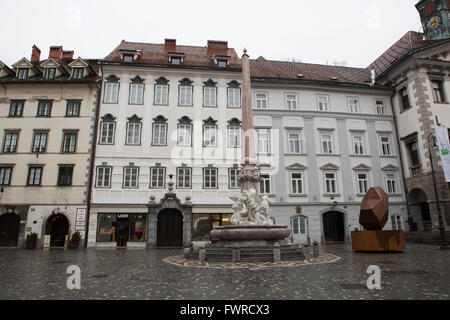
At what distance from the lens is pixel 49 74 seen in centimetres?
2591

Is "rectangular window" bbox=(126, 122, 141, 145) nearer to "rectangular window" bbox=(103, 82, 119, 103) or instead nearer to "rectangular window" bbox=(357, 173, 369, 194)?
"rectangular window" bbox=(103, 82, 119, 103)

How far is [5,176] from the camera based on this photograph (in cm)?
2342

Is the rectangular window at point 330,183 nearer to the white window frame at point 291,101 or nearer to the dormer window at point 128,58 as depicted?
the white window frame at point 291,101

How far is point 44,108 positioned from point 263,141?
19.0m

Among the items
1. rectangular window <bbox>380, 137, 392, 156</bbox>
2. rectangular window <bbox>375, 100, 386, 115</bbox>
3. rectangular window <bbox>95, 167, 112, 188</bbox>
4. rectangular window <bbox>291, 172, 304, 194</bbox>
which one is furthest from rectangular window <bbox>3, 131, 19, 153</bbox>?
rectangular window <bbox>375, 100, 386, 115</bbox>

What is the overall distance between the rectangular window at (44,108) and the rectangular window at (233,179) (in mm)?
16159

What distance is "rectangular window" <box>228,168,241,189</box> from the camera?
2441cm

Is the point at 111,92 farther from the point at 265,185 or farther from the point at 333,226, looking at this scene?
the point at 333,226

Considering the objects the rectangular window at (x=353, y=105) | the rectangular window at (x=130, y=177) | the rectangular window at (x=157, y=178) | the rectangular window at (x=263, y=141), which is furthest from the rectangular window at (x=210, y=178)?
the rectangular window at (x=353, y=105)

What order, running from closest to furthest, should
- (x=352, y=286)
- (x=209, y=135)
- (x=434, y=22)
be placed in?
1. (x=352, y=286)
2. (x=209, y=135)
3. (x=434, y=22)

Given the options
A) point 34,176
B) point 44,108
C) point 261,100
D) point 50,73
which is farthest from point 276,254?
point 50,73

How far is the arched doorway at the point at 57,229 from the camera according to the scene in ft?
75.0

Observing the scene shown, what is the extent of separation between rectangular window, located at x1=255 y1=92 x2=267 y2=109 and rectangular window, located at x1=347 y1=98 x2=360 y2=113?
323 inches
